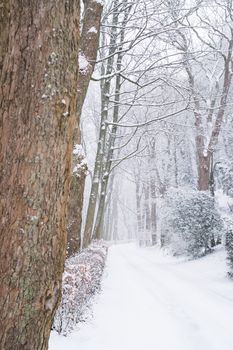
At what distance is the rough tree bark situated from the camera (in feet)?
23.0

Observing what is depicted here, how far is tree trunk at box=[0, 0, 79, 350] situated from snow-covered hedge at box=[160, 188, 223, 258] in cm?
1586

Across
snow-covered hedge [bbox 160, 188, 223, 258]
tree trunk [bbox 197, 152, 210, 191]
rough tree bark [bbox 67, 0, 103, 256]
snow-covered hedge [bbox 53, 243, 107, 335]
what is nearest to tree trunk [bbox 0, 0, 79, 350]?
snow-covered hedge [bbox 53, 243, 107, 335]

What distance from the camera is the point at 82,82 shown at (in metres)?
7.01

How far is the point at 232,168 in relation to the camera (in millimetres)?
23734

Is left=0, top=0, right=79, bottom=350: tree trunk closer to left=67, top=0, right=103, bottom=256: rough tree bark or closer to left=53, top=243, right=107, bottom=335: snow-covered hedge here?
left=53, top=243, right=107, bottom=335: snow-covered hedge

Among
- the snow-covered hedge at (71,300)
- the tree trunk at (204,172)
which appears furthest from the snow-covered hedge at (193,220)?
the snow-covered hedge at (71,300)

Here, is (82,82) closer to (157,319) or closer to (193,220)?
(157,319)

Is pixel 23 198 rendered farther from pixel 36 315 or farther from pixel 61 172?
pixel 36 315

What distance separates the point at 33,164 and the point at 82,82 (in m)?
5.23

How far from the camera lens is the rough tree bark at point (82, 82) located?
23.0ft

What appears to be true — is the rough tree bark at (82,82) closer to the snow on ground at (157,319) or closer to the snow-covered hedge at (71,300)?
the snow on ground at (157,319)

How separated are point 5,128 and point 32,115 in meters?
0.15

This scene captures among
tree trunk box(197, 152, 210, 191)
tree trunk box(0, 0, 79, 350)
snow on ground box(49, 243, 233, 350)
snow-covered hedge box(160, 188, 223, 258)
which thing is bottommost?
snow on ground box(49, 243, 233, 350)

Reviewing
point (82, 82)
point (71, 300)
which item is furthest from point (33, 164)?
point (82, 82)
